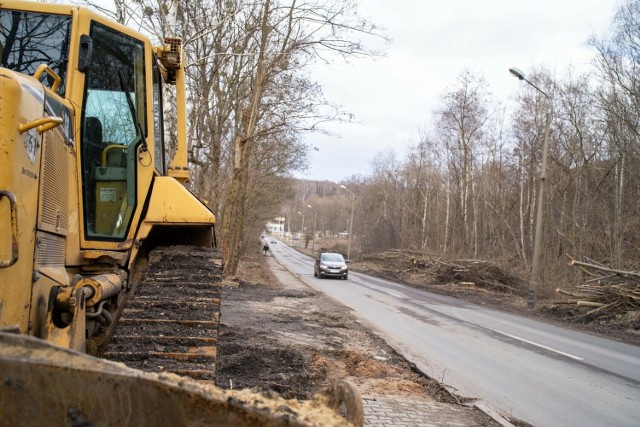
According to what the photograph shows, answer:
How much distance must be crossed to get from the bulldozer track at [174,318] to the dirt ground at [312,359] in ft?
5.05

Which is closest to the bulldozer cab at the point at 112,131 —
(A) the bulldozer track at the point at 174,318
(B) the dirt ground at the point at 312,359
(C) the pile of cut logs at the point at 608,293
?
(A) the bulldozer track at the point at 174,318

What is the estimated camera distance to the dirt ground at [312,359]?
6.55 m

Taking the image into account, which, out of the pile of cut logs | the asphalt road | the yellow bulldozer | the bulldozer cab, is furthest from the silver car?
the bulldozer cab

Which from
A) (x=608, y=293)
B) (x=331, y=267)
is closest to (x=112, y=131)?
(x=608, y=293)

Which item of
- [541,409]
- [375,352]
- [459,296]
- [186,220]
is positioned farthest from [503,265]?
[186,220]

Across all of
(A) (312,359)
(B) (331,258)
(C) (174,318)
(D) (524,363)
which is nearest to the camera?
(C) (174,318)

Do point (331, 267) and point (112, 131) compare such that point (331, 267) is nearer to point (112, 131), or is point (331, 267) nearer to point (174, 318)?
point (112, 131)

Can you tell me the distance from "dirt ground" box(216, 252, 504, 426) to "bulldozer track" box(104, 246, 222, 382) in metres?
1.54

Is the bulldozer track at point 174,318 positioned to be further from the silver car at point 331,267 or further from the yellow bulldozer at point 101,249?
the silver car at point 331,267

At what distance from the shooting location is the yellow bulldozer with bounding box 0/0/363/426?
1803 mm

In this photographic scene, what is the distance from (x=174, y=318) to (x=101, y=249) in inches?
34.5

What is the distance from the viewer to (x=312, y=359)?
8344 mm

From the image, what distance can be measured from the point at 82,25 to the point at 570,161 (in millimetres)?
36555

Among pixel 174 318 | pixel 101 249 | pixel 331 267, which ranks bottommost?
pixel 331 267
